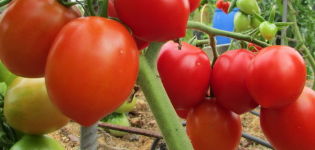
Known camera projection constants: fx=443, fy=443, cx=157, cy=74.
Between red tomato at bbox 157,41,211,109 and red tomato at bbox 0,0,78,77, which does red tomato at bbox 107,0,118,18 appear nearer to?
red tomato at bbox 0,0,78,77

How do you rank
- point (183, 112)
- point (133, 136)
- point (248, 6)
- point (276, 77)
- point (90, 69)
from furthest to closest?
point (133, 136)
point (248, 6)
point (183, 112)
point (276, 77)
point (90, 69)

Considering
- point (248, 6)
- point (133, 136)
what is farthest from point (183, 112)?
point (133, 136)

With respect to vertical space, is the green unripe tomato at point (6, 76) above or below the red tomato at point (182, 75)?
below

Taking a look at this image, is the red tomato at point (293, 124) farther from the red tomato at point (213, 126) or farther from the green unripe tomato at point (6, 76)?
the green unripe tomato at point (6, 76)

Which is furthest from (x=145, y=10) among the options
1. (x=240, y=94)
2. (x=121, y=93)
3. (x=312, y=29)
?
(x=312, y=29)

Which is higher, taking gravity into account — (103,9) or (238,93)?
(103,9)

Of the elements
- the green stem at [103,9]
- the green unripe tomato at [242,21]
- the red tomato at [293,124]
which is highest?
the green stem at [103,9]

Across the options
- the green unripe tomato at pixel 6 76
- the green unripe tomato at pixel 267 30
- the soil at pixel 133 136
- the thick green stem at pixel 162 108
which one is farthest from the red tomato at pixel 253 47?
the soil at pixel 133 136

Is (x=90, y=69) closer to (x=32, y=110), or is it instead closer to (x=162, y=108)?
(x=162, y=108)
